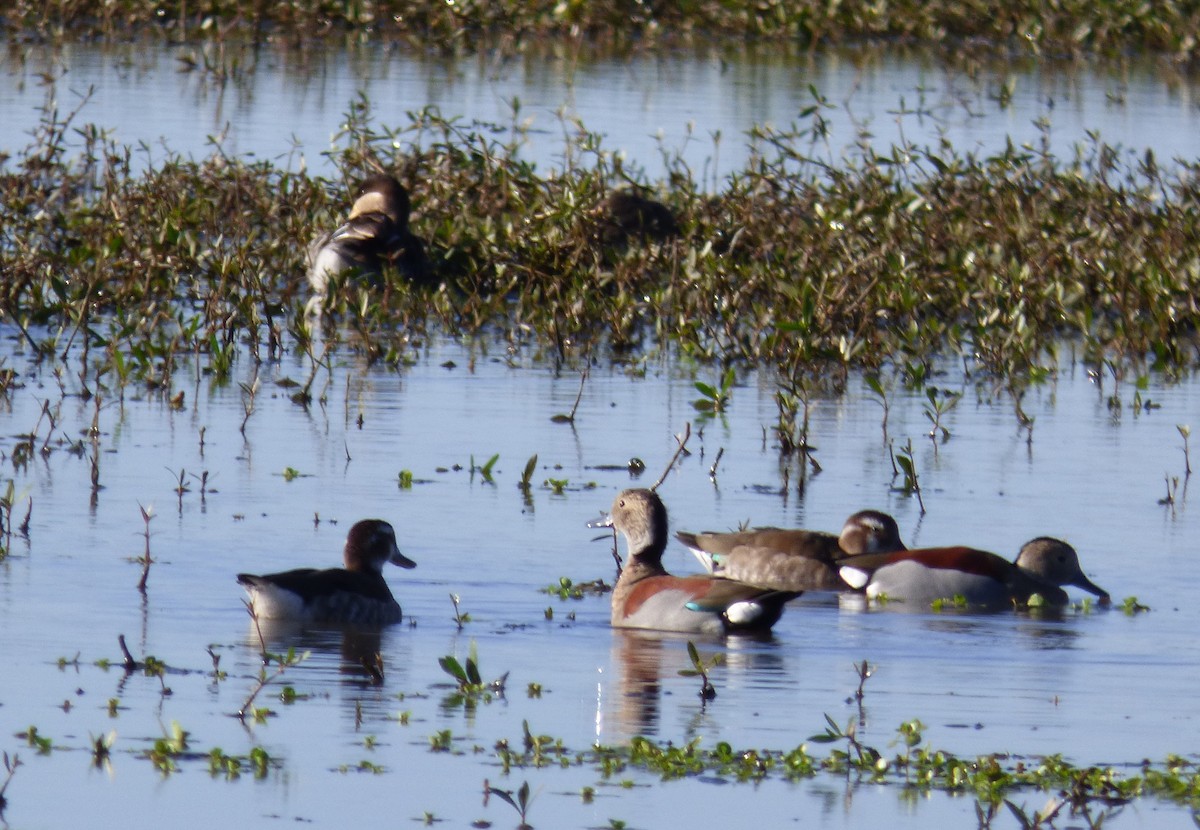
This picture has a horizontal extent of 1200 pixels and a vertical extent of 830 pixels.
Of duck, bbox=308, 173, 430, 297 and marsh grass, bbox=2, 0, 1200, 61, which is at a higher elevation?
marsh grass, bbox=2, 0, 1200, 61


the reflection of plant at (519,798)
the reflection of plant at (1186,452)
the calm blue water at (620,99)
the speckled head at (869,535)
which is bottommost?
the reflection of plant at (519,798)

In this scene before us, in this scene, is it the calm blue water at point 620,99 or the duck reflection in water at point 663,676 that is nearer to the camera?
the duck reflection in water at point 663,676

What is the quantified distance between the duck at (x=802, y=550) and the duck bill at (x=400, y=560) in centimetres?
135

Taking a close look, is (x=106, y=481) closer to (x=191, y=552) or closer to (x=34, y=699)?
(x=191, y=552)

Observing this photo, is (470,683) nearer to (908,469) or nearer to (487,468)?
(487,468)

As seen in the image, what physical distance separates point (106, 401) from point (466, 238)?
13.4 ft

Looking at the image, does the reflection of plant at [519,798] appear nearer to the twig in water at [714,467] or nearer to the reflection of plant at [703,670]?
the reflection of plant at [703,670]

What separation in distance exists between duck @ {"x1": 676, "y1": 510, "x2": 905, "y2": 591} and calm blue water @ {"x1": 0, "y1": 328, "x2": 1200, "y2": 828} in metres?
0.27

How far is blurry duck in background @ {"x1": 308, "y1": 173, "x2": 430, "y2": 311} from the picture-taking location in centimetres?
1655

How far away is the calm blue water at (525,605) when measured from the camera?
24.0ft

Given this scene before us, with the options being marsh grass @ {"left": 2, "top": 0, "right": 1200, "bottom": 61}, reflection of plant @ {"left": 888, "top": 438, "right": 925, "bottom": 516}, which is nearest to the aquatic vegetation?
reflection of plant @ {"left": 888, "top": 438, "right": 925, "bottom": 516}

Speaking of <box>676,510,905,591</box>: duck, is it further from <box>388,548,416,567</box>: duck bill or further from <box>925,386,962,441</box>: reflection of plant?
<box>925,386,962,441</box>: reflection of plant

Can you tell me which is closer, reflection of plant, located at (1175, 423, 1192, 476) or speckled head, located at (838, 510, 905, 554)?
speckled head, located at (838, 510, 905, 554)

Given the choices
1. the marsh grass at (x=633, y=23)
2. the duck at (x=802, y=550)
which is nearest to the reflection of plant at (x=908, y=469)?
the duck at (x=802, y=550)
